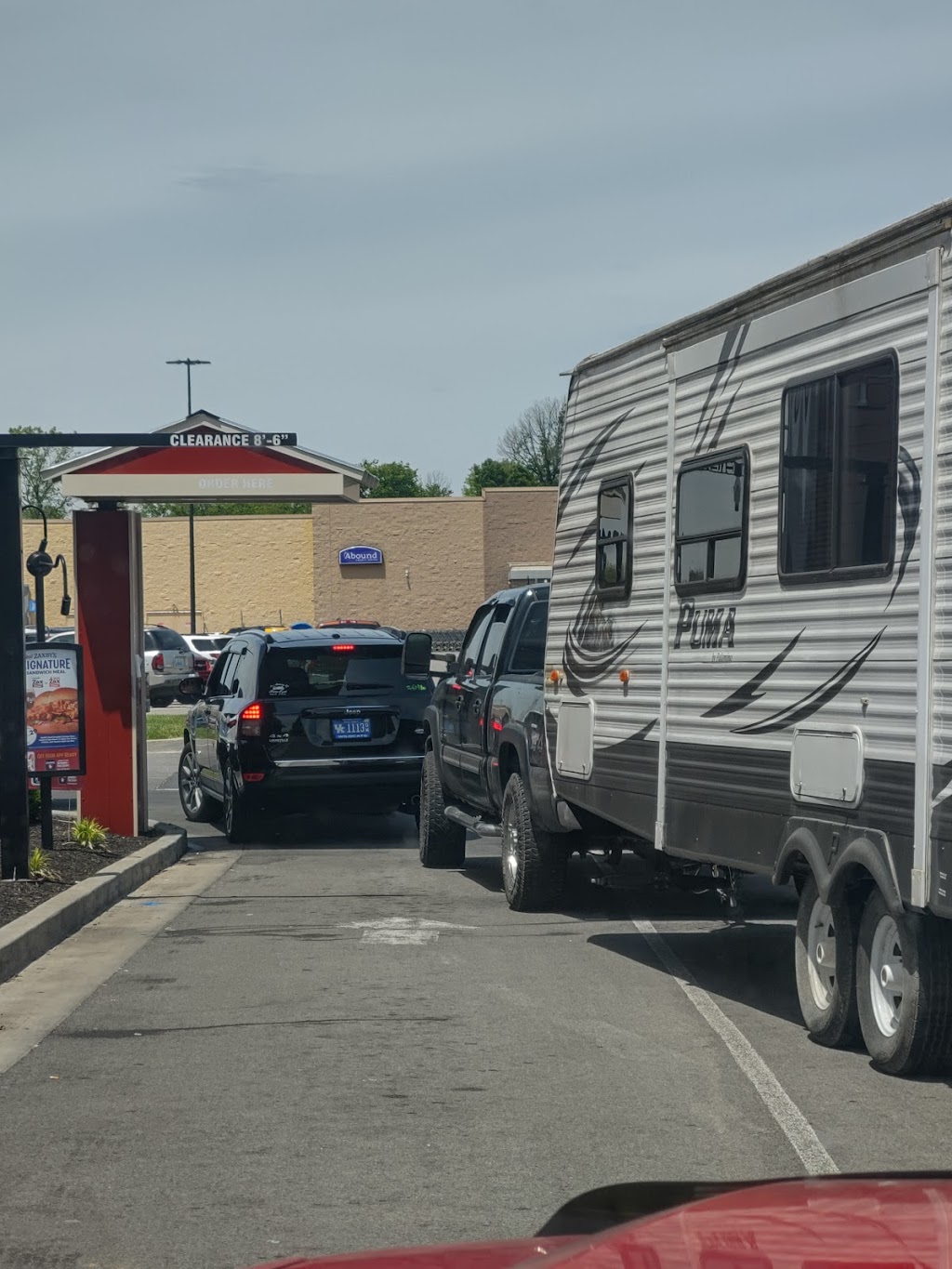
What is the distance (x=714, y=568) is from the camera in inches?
315

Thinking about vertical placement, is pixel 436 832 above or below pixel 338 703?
below

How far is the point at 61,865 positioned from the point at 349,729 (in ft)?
11.1

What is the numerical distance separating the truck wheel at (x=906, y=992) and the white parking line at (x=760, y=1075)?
1.57ft

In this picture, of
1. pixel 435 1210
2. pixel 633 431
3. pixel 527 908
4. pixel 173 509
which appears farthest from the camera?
pixel 173 509

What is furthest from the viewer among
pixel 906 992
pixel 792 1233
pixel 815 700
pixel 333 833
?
pixel 333 833

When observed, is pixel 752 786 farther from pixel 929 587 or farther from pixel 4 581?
pixel 4 581

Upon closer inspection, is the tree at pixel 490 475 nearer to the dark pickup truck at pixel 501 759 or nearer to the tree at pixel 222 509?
the tree at pixel 222 509

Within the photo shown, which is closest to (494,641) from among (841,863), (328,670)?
(328,670)

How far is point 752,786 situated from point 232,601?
59.1 meters

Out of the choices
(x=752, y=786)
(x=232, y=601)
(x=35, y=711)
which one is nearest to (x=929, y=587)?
(x=752, y=786)

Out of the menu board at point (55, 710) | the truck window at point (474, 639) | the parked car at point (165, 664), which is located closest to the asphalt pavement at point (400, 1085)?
the menu board at point (55, 710)

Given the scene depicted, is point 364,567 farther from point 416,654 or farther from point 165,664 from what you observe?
point 416,654

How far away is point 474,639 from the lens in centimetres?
1297

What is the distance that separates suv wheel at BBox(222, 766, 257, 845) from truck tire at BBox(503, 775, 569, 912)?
15.1ft
